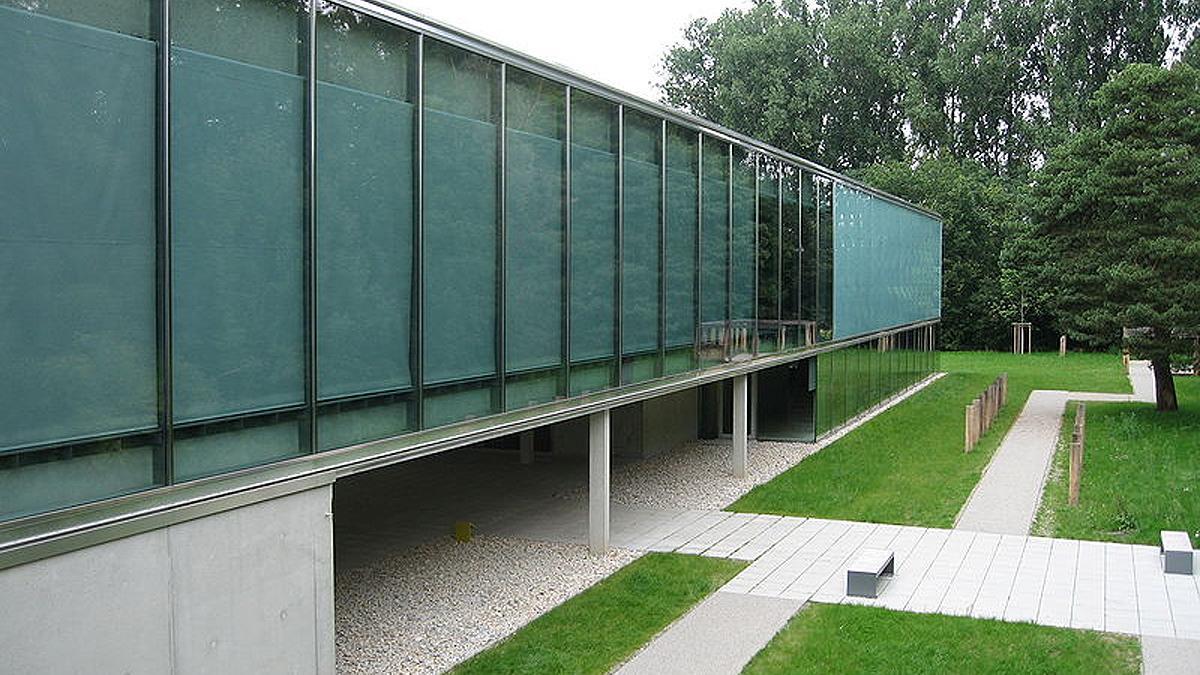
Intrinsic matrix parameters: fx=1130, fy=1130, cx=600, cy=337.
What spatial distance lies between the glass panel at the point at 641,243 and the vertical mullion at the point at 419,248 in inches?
166

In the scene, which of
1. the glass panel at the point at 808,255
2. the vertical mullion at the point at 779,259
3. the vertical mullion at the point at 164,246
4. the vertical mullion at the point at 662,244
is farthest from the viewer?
the glass panel at the point at 808,255

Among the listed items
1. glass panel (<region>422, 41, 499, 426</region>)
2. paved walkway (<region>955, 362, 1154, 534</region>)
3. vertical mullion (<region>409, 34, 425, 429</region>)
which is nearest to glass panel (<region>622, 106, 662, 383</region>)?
glass panel (<region>422, 41, 499, 426</region>)

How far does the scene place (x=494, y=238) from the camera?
972cm

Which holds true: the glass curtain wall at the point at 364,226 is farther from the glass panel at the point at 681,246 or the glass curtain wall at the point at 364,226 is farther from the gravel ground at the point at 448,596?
the glass panel at the point at 681,246

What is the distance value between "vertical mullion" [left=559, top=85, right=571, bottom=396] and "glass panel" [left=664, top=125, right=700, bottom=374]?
2.85 meters

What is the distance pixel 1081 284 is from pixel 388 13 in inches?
707

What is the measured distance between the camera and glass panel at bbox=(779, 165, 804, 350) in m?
18.9

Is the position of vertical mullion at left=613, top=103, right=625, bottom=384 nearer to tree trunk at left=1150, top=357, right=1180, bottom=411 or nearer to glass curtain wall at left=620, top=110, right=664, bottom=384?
glass curtain wall at left=620, top=110, right=664, bottom=384

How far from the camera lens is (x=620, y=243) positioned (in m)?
12.3

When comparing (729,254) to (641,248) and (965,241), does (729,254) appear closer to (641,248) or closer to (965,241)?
(641,248)

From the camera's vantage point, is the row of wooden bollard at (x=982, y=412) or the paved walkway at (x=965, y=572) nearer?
the paved walkway at (x=965, y=572)

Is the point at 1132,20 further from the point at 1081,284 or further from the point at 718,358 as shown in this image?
the point at 718,358

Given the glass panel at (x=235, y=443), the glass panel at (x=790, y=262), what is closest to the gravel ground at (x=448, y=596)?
the glass panel at (x=235, y=443)

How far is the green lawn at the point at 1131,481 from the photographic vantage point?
13219 millimetres
